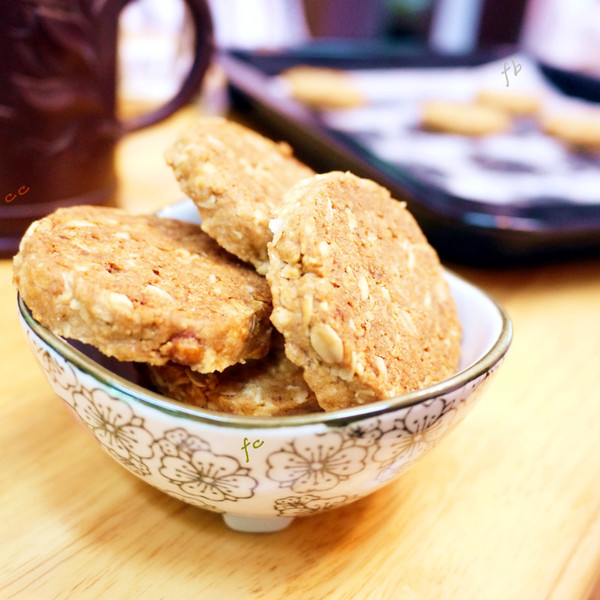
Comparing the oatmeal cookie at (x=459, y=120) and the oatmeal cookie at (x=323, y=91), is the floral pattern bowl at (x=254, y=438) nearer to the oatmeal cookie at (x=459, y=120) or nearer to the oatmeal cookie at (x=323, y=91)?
the oatmeal cookie at (x=459, y=120)

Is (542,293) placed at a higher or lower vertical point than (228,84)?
lower

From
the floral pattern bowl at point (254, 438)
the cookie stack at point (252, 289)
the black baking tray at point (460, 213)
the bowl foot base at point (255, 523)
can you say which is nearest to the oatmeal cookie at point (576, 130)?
the black baking tray at point (460, 213)

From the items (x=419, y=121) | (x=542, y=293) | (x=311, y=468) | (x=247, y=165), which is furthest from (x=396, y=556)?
(x=419, y=121)

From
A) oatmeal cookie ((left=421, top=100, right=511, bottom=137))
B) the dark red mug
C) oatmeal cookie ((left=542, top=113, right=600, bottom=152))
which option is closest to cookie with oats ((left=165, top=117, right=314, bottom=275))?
the dark red mug

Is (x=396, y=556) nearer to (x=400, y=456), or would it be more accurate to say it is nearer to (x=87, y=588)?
(x=400, y=456)

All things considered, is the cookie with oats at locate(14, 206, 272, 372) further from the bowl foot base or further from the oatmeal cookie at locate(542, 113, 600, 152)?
the oatmeal cookie at locate(542, 113, 600, 152)
